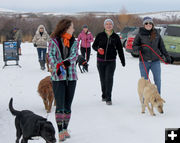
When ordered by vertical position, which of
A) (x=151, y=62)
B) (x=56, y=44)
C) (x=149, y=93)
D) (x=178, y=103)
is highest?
(x=56, y=44)

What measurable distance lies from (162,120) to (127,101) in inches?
64.9

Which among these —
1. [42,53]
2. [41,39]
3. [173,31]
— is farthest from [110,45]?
[173,31]

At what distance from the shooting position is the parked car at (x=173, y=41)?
13.2m

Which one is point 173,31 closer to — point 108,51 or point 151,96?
point 108,51

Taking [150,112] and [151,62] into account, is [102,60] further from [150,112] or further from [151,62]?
[150,112]

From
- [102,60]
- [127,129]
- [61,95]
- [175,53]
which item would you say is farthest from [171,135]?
[175,53]

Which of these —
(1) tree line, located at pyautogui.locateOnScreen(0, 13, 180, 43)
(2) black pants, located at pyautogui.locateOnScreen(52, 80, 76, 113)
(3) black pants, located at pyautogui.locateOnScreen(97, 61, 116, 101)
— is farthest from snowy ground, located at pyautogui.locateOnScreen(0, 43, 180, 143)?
(1) tree line, located at pyautogui.locateOnScreen(0, 13, 180, 43)

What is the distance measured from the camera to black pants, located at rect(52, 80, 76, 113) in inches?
161

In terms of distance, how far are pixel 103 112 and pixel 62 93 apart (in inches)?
78.5

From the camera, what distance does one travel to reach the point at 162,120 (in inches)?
209

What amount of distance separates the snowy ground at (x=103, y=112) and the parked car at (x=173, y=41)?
332 cm

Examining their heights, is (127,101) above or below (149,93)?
below

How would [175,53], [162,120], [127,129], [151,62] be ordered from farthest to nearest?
[175,53]
[151,62]
[162,120]
[127,129]

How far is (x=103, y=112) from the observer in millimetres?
5910
